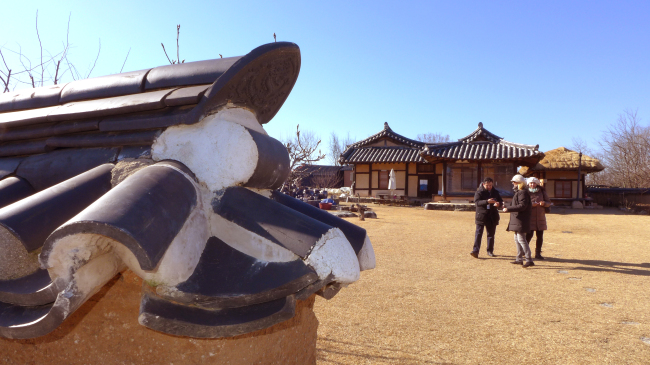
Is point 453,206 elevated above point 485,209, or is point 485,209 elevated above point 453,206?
point 485,209

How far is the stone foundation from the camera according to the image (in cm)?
112

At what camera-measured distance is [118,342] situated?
115 centimetres

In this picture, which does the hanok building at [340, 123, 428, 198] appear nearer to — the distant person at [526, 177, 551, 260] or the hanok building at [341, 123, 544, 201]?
the hanok building at [341, 123, 544, 201]

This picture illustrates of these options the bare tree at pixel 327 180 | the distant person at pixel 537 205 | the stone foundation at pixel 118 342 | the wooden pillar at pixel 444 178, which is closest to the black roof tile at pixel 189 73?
the stone foundation at pixel 118 342

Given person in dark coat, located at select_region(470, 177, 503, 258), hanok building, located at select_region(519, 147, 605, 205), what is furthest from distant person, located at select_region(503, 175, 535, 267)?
hanok building, located at select_region(519, 147, 605, 205)

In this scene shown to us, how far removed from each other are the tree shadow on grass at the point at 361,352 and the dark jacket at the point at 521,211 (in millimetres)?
3678

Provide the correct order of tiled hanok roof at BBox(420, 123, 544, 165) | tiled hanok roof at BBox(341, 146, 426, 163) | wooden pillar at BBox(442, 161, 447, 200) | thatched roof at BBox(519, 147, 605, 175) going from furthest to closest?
tiled hanok roof at BBox(341, 146, 426, 163)
thatched roof at BBox(519, 147, 605, 175)
wooden pillar at BBox(442, 161, 447, 200)
tiled hanok roof at BBox(420, 123, 544, 165)

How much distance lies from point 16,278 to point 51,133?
0.65 m

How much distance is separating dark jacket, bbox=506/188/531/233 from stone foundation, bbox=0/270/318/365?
214 inches

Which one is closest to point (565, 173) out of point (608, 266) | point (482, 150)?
point (482, 150)

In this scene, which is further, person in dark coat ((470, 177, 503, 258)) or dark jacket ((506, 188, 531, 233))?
person in dark coat ((470, 177, 503, 258))

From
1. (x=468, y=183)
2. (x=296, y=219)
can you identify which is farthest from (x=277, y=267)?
(x=468, y=183)

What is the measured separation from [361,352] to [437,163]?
1811cm

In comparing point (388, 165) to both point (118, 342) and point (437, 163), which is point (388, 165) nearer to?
point (437, 163)
